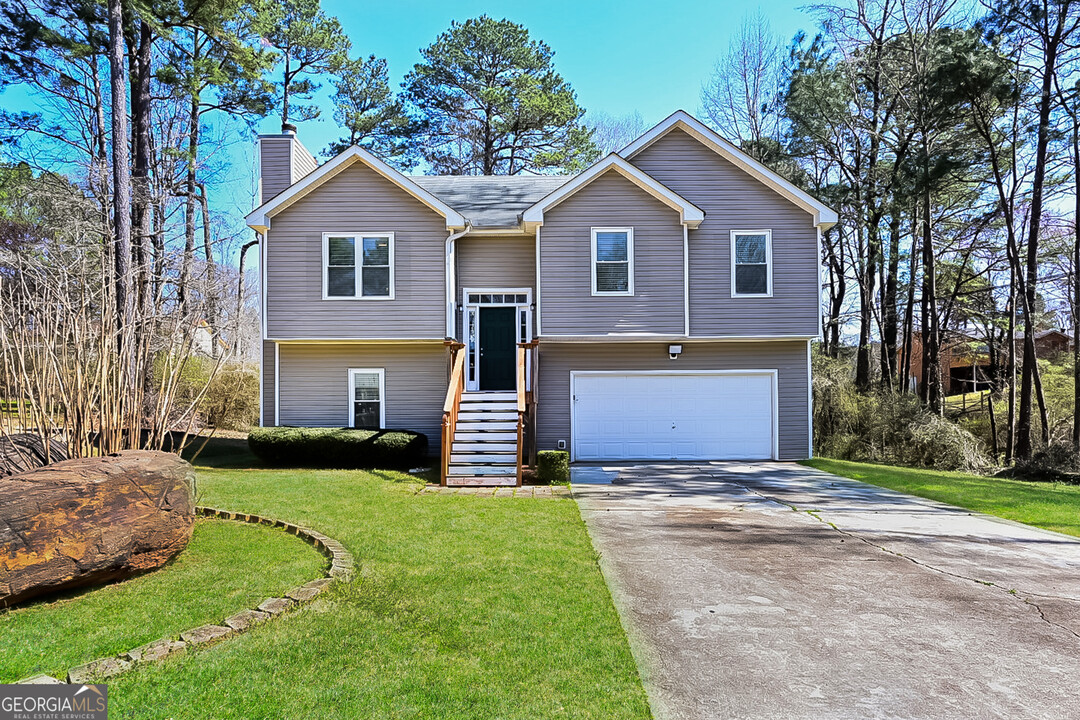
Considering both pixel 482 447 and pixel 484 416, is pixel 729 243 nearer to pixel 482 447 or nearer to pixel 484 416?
pixel 484 416

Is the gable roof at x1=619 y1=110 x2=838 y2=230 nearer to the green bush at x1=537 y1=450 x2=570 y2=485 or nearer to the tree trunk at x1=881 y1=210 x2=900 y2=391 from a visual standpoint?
the tree trunk at x1=881 y1=210 x2=900 y2=391

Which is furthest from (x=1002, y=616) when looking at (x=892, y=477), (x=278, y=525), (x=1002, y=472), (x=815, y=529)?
(x=1002, y=472)

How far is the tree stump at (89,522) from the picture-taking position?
4.41 m

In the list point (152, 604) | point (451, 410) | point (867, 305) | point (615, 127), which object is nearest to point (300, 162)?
point (451, 410)

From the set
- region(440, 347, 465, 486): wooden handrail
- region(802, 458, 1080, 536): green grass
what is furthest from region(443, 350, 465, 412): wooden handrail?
region(802, 458, 1080, 536): green grass

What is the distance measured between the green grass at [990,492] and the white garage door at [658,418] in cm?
188

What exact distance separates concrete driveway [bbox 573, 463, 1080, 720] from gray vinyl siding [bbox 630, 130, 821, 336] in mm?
6373

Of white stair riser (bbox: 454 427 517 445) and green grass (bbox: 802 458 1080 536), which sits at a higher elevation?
white stair riser (bbox: 454 427 517 445)

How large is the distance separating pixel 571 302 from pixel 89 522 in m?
10.6

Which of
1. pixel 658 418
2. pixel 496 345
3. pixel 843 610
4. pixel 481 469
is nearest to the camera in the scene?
pixel 843 610

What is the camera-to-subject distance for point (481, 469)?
1151 cm

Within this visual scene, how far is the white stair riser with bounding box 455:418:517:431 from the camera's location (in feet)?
41.7

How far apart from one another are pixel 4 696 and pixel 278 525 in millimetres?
3664

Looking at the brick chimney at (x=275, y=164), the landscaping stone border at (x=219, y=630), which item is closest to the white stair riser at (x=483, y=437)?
the landscaping stone border at (x=219, y=630)
